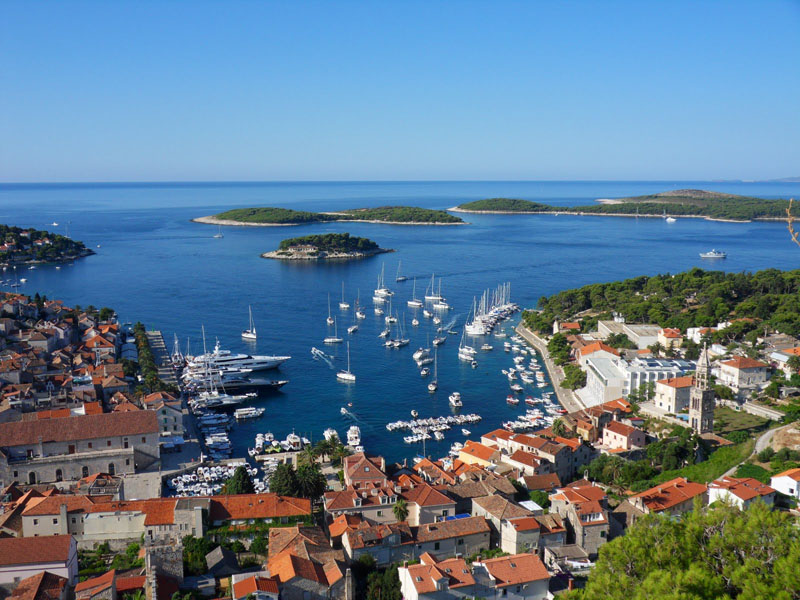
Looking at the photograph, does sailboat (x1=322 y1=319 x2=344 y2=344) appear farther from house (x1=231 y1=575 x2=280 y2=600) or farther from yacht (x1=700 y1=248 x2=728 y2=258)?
yacht (x1=700 y1=248 x2=728 y2=258)

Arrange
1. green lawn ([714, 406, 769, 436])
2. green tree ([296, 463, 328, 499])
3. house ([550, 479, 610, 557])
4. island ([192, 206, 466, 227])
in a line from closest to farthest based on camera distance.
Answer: house ([550, 479, 610, 557]) → green tree ([296, 463, 328, 499]) → green lawn ([714, 406, 769, 436]) → island ([192, 206, 466, 227])

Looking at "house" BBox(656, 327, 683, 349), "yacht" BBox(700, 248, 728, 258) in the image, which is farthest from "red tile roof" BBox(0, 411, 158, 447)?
"yacht" BBox(700, 248, 728, 258)

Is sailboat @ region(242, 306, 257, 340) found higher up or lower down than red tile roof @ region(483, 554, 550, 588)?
lower down


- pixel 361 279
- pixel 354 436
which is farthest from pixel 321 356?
pixel 361 279

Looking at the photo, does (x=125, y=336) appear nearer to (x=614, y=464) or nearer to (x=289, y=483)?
(x=289, y=483)

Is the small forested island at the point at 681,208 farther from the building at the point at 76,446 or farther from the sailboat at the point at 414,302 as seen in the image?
the building at the point at 76,446

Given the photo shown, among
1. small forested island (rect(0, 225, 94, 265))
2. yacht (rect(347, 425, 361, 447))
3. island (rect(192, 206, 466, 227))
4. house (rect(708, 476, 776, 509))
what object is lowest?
yacht (rect(347, 425, 361, 447))

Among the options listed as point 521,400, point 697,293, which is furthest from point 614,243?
point 521,400
